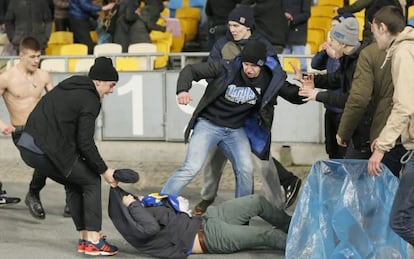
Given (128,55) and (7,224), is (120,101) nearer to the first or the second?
(128,55)

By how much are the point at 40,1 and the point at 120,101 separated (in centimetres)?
327

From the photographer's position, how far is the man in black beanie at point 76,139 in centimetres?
781

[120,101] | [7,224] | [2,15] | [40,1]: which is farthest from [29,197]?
[2,15]

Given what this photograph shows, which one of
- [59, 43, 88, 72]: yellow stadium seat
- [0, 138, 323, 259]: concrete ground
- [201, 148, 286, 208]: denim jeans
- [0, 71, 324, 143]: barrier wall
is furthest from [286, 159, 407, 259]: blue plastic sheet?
[59, 43, 88, 72]: yellow stadium seat

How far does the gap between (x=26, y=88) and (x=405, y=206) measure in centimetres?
465

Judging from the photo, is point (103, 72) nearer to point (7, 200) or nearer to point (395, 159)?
point (395, 159)

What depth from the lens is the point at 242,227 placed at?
26.3 ft

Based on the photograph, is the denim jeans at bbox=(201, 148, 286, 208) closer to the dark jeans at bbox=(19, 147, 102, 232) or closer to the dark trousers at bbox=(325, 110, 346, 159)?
the dark trousers at bbox=(325, 110, 346, 159)

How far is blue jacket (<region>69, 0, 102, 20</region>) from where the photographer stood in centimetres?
Result: 1652

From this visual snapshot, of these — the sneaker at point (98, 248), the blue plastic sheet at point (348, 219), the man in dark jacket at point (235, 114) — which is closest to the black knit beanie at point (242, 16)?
the man in dark jacket at point (235, 114)

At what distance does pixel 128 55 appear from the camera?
45.3ft

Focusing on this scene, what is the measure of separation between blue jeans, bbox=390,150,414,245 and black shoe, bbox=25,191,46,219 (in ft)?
13.5

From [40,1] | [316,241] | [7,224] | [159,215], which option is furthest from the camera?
[40,1]

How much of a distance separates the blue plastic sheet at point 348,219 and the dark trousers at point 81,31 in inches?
379
